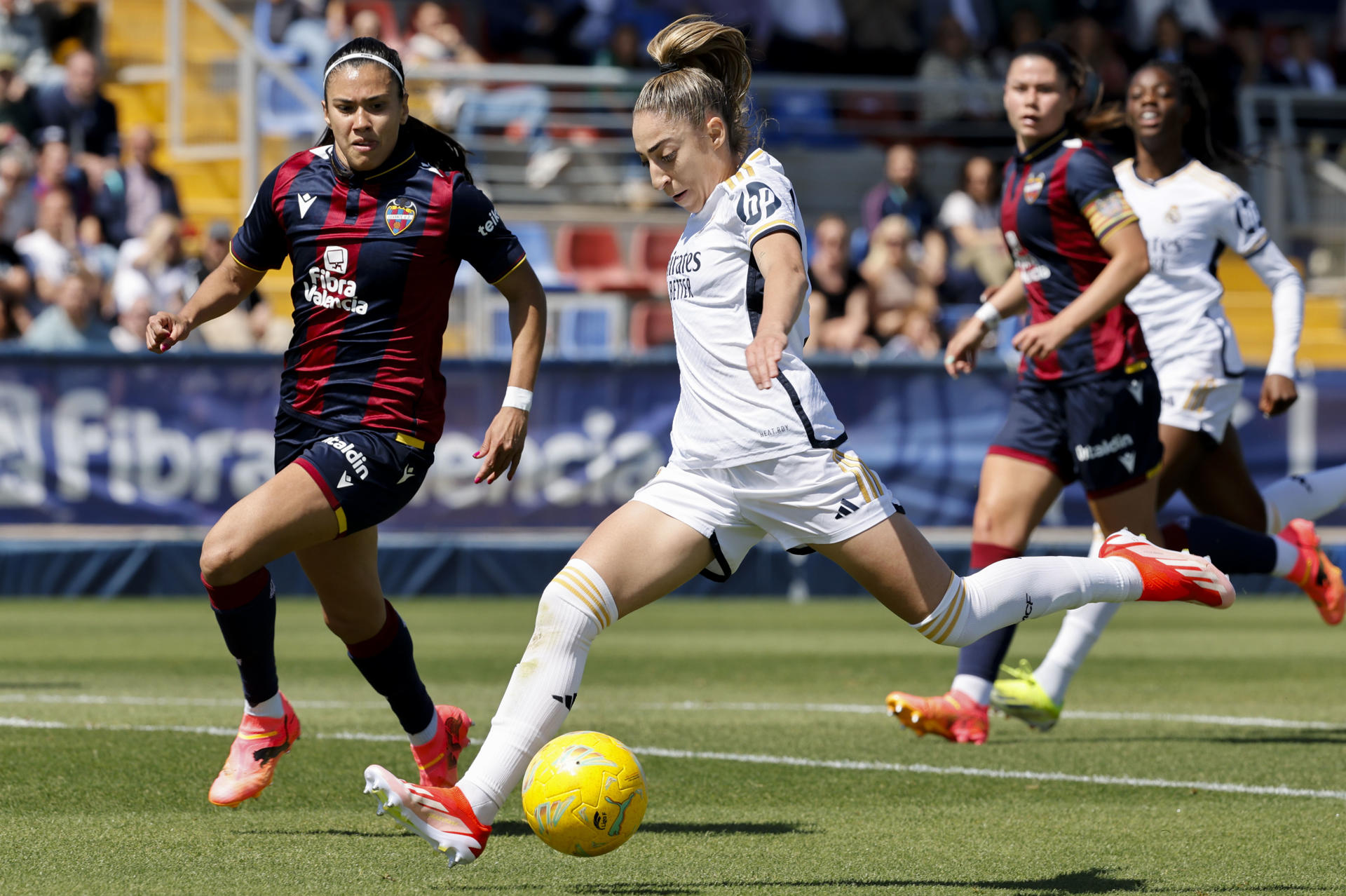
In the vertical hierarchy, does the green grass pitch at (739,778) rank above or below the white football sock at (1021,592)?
below

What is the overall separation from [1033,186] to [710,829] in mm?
2896

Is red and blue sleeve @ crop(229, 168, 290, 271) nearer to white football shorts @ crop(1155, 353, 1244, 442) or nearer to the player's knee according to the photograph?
the player's knee

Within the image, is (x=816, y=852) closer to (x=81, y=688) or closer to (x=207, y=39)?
(x=81, y=688)

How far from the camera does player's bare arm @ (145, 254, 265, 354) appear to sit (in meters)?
5.56

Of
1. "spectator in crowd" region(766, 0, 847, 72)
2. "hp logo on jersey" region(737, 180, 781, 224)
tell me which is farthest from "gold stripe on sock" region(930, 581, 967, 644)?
"spectator in crowd" region(766, 0, 847, 72)

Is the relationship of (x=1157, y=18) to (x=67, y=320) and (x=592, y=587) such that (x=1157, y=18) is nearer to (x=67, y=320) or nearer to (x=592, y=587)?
(x=67, y=320)

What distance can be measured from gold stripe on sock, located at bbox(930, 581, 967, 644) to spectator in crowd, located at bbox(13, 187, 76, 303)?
1259cm

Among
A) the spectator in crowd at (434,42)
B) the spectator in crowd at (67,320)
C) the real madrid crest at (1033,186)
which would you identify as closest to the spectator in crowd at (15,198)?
the spectator in crowd at (67,320)

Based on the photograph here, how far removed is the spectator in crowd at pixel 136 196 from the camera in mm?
17172

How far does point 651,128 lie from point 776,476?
99 centimetres

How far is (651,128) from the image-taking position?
4828mm

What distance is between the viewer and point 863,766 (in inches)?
258

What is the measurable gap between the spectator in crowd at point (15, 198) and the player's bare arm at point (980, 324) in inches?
459

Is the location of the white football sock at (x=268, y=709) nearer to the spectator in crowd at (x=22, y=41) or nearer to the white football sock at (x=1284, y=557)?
the white football sock at (x=1284, y=557)
